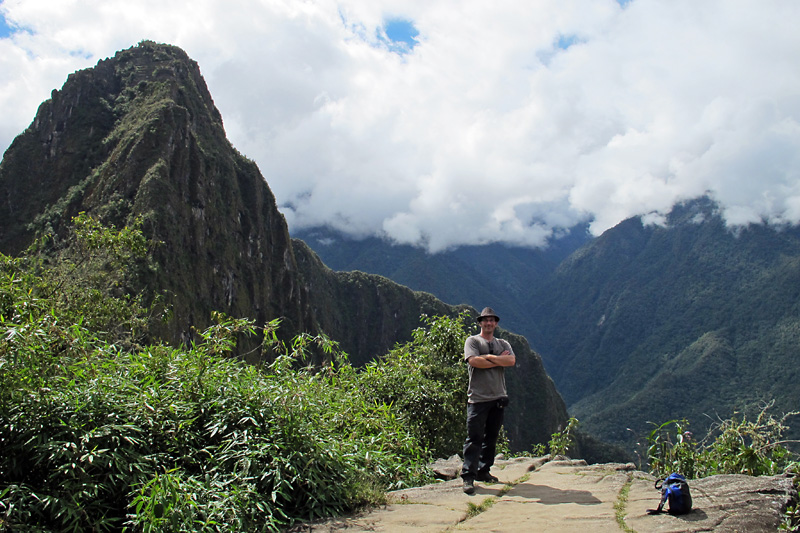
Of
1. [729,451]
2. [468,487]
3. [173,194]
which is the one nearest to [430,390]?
[468,487]

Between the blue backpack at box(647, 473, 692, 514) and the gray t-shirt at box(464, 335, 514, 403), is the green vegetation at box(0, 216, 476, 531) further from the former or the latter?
the blue backpack at box(647, 473, 692, 514)

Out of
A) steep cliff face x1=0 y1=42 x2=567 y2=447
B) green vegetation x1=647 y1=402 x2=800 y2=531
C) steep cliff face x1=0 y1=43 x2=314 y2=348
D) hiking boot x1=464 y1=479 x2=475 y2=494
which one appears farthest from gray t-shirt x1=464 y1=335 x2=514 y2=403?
steep cliff face x1=0 y1=43 x2=314 y2=348

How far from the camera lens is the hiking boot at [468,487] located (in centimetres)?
533

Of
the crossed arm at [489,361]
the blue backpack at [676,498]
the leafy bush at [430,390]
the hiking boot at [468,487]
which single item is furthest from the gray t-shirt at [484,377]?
the leafy bush at [430,390]

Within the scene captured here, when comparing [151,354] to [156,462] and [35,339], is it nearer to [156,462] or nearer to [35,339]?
[35,339]

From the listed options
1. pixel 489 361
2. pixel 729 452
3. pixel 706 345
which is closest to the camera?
pixel 489 361

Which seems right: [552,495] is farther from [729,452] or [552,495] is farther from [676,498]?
[729,452]

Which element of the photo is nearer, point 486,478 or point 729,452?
point 486,478

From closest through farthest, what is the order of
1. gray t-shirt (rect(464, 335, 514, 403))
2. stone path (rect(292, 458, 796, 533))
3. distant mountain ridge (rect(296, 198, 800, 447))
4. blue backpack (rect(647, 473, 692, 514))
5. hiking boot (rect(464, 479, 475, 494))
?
stone path (rect(292, 458, 796, 533)) < blue backpack (rect(647, 473, 692, 514)) < hiking boot (rect(464, 479, 475, 494)) < gray t-shirt (rect(464, 335, 514, 403)) < distant mountain ridge (rect(296, 198, 800, 447))

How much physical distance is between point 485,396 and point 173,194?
69.6 meters

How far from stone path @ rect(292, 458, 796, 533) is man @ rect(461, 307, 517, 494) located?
0.36 meters

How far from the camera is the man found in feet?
19.8

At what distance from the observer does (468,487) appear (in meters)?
5.40

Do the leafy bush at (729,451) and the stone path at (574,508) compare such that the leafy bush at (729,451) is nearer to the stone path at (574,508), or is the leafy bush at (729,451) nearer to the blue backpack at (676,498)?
the stone path at (574,508)
